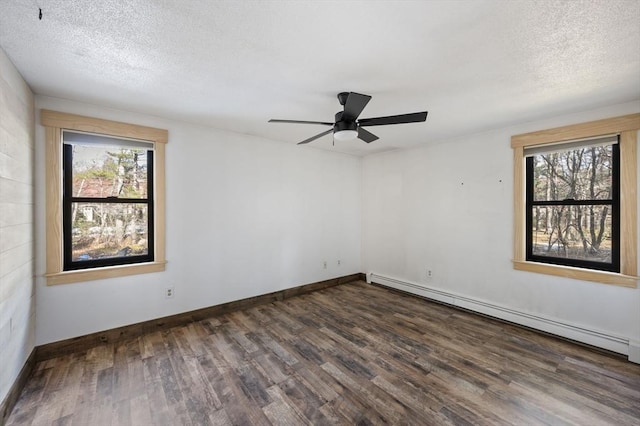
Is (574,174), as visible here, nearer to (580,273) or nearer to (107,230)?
(580,273)

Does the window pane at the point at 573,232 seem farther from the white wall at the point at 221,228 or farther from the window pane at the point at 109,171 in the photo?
the window pane at the point at 109,171

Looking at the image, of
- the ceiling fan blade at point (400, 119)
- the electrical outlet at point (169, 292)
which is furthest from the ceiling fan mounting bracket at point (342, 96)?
the electrical outlet at point (169, 292)

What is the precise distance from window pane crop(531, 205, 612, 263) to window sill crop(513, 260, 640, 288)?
7.6 inches

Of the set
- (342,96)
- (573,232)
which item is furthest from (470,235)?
(342,96)

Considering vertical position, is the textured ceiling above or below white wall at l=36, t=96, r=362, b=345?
above

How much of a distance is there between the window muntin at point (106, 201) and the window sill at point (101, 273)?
0.34ft

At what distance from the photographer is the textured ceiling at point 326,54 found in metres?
1.45

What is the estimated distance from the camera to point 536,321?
3.16 m

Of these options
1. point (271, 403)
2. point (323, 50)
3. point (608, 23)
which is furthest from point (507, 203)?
point (271, 403)

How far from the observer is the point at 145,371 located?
2.35 metres

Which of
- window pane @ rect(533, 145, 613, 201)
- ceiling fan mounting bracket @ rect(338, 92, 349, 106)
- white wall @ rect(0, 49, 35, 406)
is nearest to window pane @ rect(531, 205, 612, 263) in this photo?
window pane @ rect(533, 145, 613, 201)

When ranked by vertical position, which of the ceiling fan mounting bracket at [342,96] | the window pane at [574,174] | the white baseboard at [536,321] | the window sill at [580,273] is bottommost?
the white baseboard at [536,321]

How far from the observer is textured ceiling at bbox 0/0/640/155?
57.1 inches

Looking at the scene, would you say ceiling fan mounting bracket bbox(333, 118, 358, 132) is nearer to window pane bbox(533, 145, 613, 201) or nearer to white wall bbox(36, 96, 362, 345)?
white wall bbox(36, 96, 362, 345)
